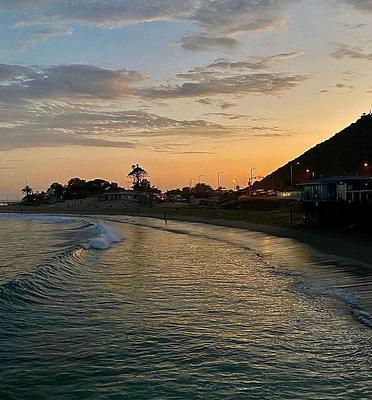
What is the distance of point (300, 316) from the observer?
13.4 meters

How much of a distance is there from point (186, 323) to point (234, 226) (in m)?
46.3

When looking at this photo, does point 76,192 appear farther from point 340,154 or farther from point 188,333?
point 188,333

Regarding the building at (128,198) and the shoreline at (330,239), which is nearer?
the shoreline at (330,239)

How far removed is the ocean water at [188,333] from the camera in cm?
851

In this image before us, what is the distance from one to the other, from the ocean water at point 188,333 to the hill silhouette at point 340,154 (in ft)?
394

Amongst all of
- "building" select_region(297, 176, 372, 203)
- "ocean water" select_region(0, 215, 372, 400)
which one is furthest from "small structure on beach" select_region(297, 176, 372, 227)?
"ocean water" select_region(0, 215, 372, 400)

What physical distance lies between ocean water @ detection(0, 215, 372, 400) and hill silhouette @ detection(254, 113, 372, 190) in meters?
120

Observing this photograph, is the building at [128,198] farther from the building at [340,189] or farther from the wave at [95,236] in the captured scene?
Result: the building at [340,189]

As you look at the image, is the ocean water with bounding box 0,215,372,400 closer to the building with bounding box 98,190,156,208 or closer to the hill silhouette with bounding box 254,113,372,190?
the hill silhouette with bounding box 254,113,372,190

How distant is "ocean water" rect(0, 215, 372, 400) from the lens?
27.9 ft

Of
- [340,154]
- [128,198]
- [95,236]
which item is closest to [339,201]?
[95,236]

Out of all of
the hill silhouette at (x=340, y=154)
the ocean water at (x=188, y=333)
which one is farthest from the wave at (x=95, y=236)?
the hill silhouette at (x=340, y=154)

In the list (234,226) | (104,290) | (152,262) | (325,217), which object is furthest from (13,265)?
(234,226)

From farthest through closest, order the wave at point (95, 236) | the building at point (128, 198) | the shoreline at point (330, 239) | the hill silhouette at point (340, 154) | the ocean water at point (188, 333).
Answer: the building at point (128, 198) < the hill silhouette at point (340, 154) < the wave at point (95, 236) < the shoreline at point (330, 239) < the ocean water at point (188, 333)
